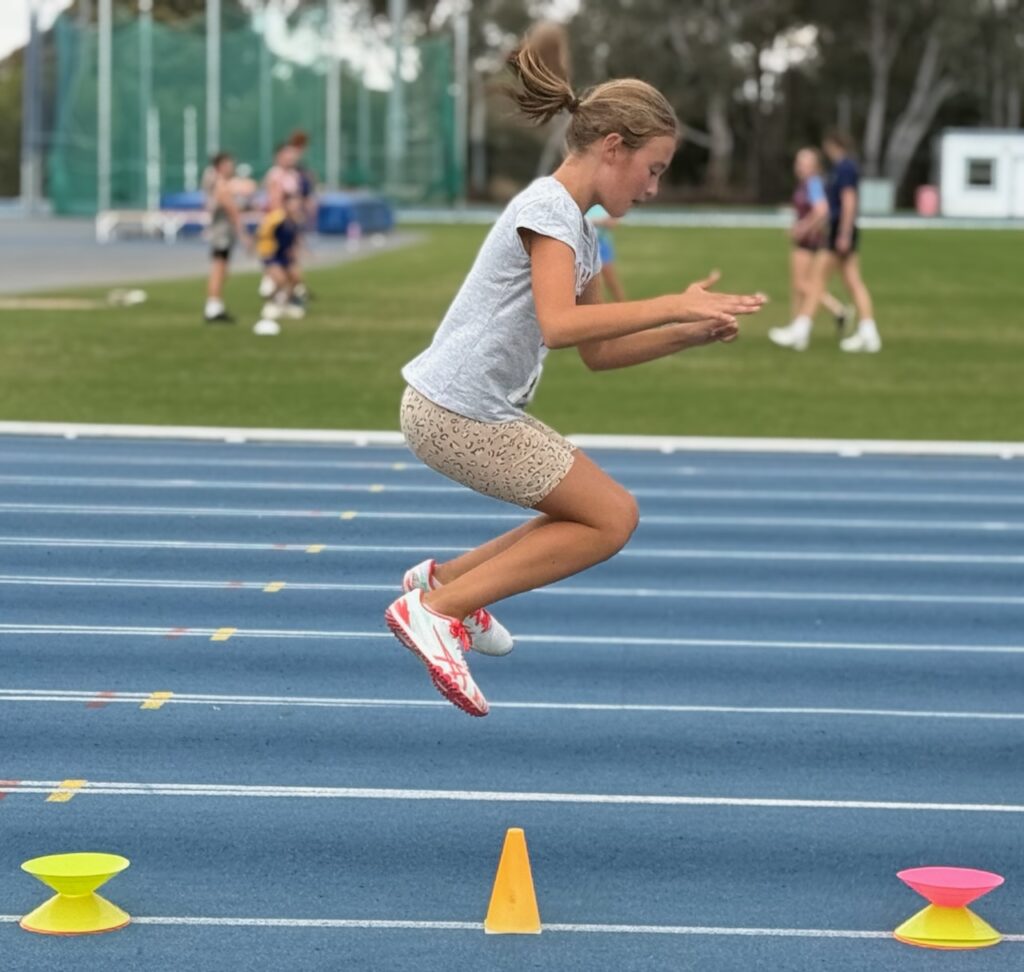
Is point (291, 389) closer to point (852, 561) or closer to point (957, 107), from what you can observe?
point (852, 561)

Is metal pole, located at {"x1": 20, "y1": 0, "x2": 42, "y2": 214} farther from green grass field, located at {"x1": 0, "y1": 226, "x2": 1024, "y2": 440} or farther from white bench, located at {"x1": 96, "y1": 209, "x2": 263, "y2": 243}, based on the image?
green grass field, located at {"x1": 0, "y1": 226, "x2": 1024, "y2": 440}

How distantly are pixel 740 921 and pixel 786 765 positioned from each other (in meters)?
1.39

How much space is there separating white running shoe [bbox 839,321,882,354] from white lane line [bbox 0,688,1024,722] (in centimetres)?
1272

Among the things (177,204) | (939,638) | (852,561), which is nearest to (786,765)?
(939,638)

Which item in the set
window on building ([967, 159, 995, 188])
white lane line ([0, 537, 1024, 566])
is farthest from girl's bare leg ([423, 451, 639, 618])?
window on building ([967, 159, 995, 188])

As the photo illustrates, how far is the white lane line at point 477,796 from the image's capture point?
5.66m

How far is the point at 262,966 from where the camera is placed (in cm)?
439

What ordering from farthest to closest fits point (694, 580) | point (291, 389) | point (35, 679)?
1. point (291, 389)
2. point (694, 580)
3. point (35, 679)

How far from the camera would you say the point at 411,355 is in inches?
717

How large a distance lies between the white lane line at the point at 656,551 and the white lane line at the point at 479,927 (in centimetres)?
482

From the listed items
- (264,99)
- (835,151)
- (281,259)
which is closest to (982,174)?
(264,99)

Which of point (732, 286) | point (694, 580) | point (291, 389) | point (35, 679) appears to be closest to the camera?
point (35, 679)

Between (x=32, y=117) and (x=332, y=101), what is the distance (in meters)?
6.47

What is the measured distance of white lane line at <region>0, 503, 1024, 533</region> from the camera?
10445 mm
